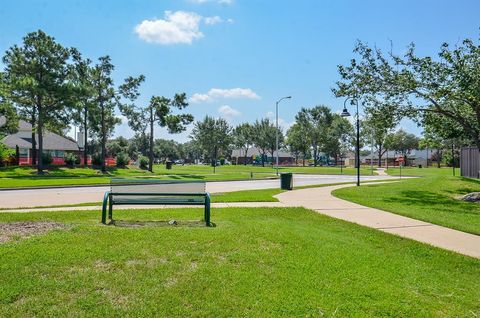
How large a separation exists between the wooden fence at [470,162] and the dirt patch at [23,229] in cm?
2606

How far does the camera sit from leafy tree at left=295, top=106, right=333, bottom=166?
98.9 metres

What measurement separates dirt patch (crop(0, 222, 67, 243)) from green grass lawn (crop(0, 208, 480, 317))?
0.34 meters

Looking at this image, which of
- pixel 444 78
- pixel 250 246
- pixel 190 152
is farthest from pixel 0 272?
pixel 190 152

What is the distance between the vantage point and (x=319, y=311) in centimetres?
412

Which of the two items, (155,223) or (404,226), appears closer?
(155,223)

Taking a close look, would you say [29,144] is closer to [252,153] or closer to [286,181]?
[286,181]

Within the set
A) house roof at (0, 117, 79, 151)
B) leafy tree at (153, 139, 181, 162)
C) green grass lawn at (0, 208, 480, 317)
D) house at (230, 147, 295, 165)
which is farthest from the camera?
leafy tree at (153, 139, 181, 162)

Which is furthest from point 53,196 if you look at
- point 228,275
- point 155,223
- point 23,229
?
point 228,275

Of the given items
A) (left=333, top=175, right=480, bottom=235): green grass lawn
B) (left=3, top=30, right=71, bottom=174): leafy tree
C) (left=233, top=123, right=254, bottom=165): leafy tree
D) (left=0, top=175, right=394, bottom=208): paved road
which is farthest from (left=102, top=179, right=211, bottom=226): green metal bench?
(left=233, top=123, right=254, bottom=165): leafy tree

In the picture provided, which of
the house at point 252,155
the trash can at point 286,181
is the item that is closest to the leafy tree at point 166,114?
the trash can at point 286,181

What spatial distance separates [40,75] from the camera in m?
39.3

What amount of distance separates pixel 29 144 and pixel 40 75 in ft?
67.0

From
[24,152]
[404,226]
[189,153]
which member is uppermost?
[189,153]

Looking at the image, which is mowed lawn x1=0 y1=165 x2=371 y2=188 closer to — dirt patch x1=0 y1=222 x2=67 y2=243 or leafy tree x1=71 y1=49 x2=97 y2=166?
leafy tree x1=71 y1=49 x2=97 y2=166
